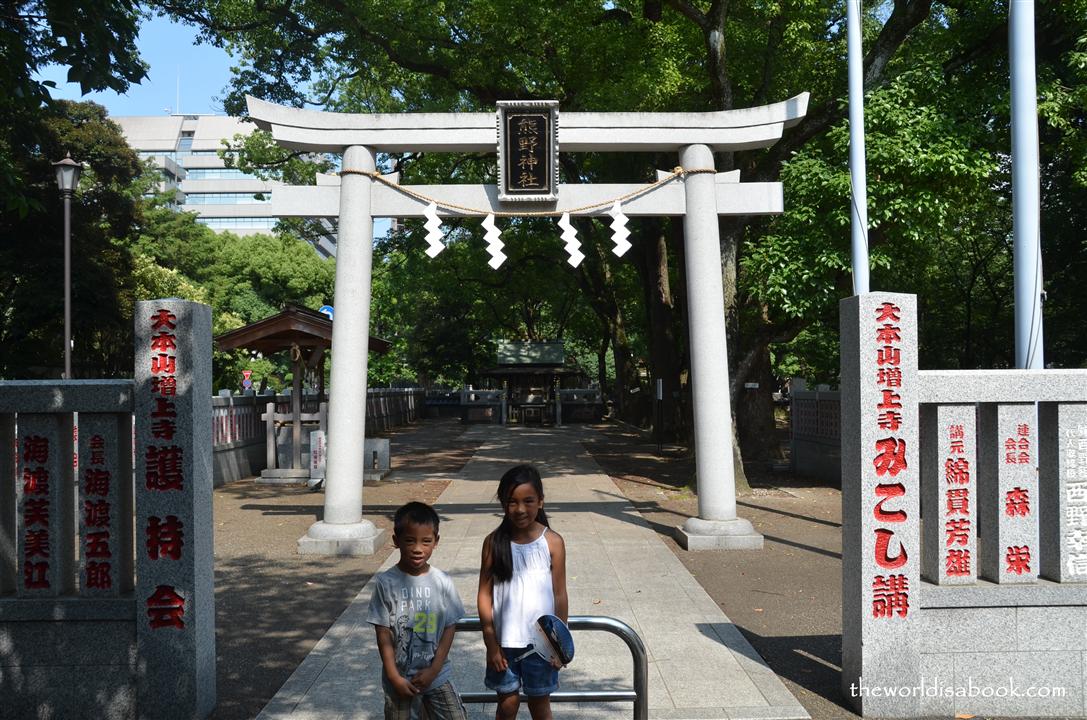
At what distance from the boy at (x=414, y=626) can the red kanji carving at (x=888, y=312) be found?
311 cm

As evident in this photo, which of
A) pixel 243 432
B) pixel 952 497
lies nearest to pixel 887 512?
pixel 952 497

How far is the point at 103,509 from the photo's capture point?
200 inches

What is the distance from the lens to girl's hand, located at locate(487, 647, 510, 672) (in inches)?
144

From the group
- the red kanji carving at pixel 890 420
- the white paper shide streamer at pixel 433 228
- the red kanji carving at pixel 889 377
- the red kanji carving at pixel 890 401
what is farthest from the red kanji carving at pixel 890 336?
the white paper shide streamer at pixel 433 228

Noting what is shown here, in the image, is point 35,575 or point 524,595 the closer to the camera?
point 524,595

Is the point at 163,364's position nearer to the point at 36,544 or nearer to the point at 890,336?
the point at 36,544

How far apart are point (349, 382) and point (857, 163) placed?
6.19 m

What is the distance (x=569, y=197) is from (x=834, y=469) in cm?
837

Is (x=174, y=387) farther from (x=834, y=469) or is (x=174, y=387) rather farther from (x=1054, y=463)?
(x=834, y=469)

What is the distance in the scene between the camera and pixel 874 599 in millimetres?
5023

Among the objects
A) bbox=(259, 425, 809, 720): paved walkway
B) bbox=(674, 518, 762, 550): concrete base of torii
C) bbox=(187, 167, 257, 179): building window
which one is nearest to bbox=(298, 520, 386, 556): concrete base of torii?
bbox=(259, 425, 809, 720): paved walkway

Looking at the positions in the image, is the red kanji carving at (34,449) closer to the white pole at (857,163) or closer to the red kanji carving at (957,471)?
the red kanji carving at (957,471)

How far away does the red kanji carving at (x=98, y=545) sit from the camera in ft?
16.6

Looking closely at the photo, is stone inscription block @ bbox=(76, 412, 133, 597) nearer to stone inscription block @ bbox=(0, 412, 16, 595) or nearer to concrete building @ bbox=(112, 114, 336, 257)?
stone inscription block @ bbox=(0, 412, 16, 595)
